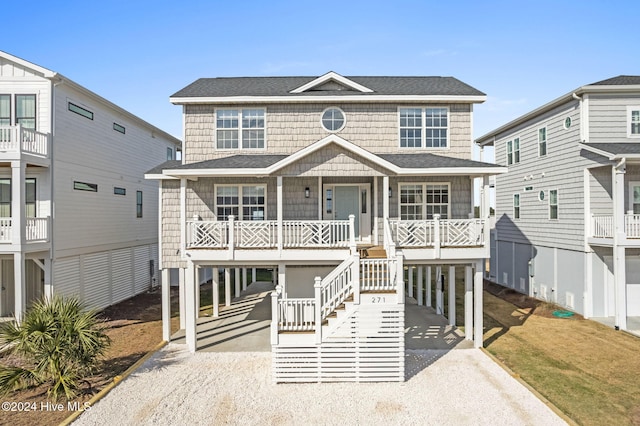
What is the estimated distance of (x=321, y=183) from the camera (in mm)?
13484

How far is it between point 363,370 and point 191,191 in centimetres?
870

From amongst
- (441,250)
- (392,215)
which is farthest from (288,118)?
(441,250)

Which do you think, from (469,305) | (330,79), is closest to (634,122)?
(469,305)

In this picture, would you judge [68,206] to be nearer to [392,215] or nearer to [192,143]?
[192,143]

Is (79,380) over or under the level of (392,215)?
under

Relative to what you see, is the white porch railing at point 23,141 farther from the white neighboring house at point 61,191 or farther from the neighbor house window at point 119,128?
the neighbor house window at point 119,128

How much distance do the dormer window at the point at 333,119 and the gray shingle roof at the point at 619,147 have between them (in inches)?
406

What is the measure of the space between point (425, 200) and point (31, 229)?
47.8 ft

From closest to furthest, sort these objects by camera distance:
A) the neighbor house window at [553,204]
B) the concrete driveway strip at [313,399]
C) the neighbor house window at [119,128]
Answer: the concrete driveway strip at [313,399] → the neighbor house window at [553,204] → the neighbor house window at [119,128]

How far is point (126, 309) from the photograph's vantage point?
56.5 ft

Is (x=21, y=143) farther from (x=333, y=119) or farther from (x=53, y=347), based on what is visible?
Answer: (x=333, y=119)

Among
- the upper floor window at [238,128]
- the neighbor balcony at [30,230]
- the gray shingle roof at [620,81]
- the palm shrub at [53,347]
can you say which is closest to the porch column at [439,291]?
the upper floor window at [238,128]

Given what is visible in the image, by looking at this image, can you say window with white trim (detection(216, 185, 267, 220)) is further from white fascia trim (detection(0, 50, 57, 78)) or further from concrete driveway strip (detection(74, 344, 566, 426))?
white fascia trim (detection(0, 50, 57, 78))

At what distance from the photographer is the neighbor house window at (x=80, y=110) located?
50.5ft
